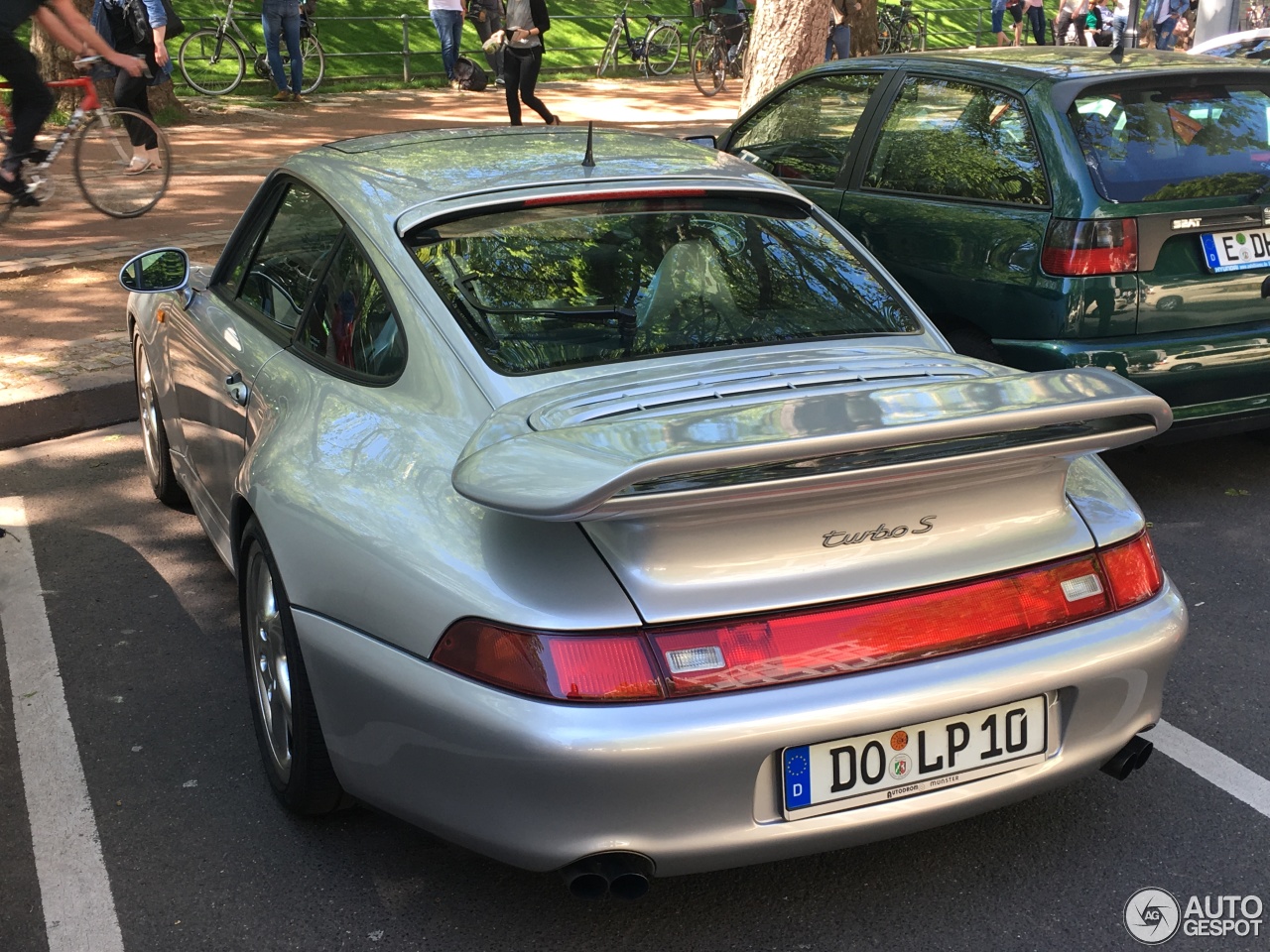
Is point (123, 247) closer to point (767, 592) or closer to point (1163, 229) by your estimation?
point (1163, 229)

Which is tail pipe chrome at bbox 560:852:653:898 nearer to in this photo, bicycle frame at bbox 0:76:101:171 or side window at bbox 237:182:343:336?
side window at bbox 237:182:343:336

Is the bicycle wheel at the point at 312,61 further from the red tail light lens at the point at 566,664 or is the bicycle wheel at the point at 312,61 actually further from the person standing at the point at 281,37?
the red tail light lens at the point at 566,664

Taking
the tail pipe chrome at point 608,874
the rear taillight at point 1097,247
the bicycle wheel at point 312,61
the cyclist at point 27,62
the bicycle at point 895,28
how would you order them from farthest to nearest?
1. the bicycle at point 895,28
2. the bicycle wheel at point 312,61
3. the cyclist at point 27,62
4. the rear taillight at point 1097,247
5. the tail pipe chrome at point 608,874

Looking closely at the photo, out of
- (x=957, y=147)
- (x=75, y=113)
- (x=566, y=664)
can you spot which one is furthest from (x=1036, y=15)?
(x=566, y=664)

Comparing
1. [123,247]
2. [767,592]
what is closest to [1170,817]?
[767,592]

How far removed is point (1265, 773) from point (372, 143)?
9.75 ft

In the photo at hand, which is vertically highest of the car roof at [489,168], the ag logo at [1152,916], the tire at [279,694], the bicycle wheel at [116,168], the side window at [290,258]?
the car roof at [489,168]

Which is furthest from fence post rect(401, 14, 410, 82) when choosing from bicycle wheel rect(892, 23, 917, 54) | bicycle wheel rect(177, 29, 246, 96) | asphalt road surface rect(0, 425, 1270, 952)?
asphalt road surface rect(0, 425, 1270, 952)

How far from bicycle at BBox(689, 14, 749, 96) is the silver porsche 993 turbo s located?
707 inches

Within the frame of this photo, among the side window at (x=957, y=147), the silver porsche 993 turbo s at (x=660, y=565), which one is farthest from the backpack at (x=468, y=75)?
the silver porsche 993 turbo s at (x=660, y=565)

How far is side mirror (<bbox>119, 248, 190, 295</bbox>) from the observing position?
4.48m

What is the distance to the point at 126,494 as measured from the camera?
569cm

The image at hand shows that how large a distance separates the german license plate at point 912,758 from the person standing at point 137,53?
879cm

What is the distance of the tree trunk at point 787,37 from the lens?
34.3ft
